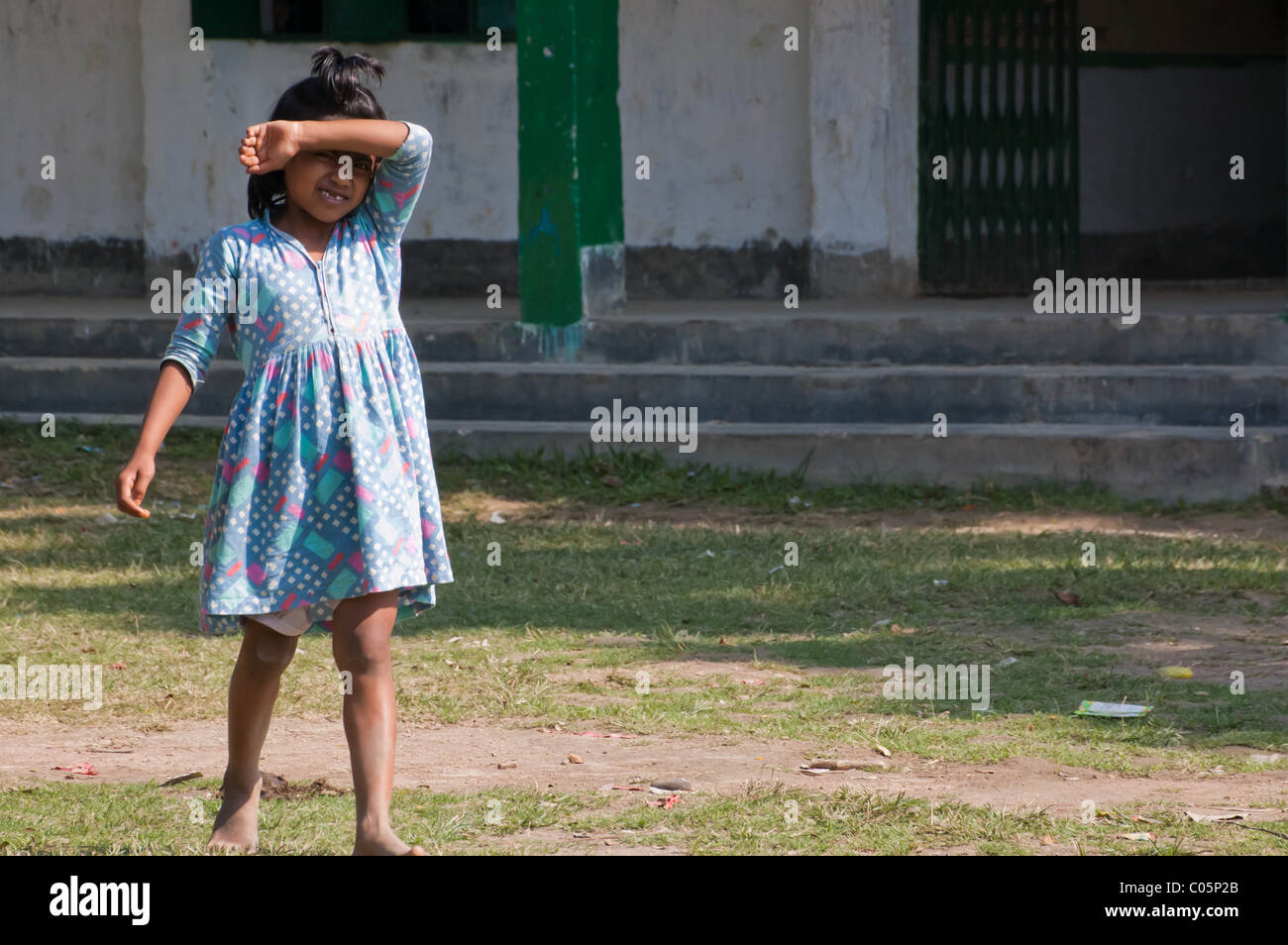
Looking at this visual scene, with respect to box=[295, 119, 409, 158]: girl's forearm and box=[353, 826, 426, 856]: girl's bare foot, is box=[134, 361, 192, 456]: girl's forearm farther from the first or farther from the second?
box=[353, 826, 426, 856]: girl's bare foot

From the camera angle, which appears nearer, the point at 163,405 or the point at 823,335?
the point at 163,405

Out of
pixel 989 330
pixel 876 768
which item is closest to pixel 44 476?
pixel 989 330

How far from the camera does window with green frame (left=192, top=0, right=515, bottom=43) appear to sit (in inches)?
465

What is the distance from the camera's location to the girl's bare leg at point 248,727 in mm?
3557

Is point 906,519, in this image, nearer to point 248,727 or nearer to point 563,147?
point 563,147

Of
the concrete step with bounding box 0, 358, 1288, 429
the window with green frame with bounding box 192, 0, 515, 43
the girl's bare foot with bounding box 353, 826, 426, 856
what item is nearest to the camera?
the girl's bare foot with bounding box 353, 826, 426, 856

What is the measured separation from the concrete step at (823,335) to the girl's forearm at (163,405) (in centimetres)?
622

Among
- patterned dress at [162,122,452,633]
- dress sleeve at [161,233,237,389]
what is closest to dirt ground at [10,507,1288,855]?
patterned dress at [162,122,452,633]

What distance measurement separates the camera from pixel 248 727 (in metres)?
3.60

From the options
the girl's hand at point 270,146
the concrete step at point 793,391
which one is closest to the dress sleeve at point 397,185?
the girl's hand at point 270,146

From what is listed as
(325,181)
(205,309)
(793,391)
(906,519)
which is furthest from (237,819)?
(793,391)

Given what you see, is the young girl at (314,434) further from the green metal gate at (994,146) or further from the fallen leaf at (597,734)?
the green metal gate at (994,146)

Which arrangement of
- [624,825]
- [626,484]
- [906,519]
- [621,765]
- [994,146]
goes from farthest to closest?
[994,146]
[626,484]
[906,519]
[621,765]
[624,825]

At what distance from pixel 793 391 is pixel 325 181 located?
5.77 metres
